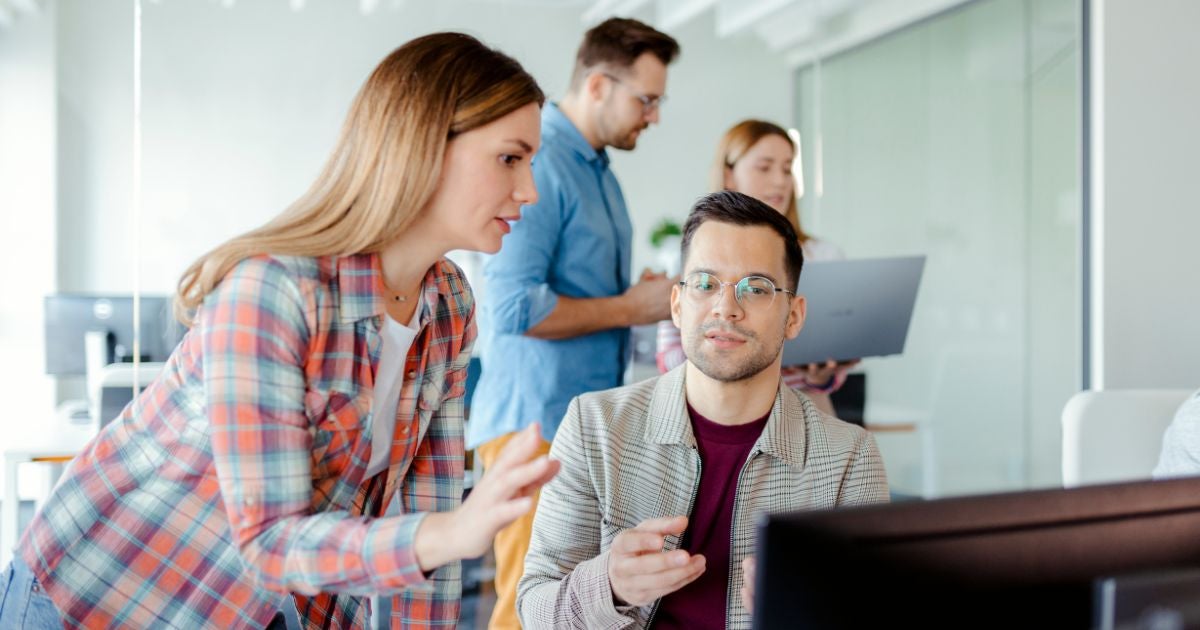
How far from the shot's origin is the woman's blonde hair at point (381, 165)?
1.21 m

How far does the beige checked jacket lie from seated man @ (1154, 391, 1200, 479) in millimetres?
696

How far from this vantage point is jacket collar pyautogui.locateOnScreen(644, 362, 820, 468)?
1558 mm

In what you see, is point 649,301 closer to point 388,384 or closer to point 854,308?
point 854,308

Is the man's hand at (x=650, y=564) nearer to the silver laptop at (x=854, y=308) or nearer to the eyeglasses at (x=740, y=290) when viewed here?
the eyeglasses at (x=740, y=290)

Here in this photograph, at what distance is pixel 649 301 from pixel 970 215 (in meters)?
2.06

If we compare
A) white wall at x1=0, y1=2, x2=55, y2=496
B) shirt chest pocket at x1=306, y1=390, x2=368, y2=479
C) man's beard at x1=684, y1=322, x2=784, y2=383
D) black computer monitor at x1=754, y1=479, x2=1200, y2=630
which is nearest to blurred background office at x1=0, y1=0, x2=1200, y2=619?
white wall at x1=0, y1=2, x2=55, y2=496

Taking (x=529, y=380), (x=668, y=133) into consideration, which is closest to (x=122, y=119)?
(x=529, y=380)

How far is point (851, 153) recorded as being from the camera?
12.4 ft

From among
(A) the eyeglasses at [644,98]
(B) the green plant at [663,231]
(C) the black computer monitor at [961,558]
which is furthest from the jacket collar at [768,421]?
(B) the green plant at [663,231]

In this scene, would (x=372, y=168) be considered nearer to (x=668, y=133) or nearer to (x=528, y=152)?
(x=528, y=152)

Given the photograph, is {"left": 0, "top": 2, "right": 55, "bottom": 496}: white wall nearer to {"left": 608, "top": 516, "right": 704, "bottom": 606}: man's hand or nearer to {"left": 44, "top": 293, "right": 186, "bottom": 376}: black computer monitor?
{"left": 44, "top": 293, "right": 186, "bottom": 376}: black computer monitor

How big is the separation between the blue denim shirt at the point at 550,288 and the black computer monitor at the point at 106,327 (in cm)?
90

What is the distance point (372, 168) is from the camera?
1.22m

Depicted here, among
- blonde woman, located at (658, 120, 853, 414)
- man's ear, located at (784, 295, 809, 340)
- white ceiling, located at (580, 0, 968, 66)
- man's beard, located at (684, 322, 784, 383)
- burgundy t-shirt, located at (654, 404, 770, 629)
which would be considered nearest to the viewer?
burgundy t-shirt, located at (654, 404, 770, 629)
